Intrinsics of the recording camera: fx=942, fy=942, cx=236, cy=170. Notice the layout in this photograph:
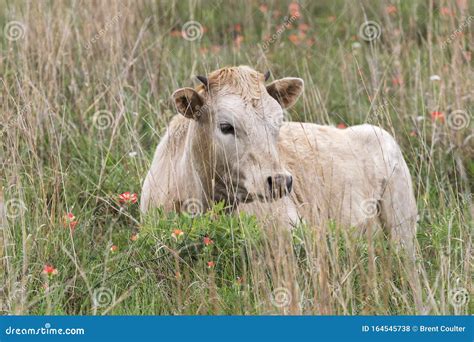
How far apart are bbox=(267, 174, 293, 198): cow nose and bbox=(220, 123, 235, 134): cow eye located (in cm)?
40

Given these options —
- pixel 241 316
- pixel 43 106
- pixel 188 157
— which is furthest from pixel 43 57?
pixel 241 316

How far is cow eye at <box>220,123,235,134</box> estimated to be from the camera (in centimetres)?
543

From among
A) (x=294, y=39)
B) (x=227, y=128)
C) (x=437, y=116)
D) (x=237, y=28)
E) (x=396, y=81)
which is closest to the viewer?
(x=227, y=128)

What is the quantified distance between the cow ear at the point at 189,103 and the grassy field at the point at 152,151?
50 centimetres

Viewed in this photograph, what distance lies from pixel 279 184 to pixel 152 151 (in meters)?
2.11

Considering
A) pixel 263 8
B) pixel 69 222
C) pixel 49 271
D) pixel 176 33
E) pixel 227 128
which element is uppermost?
pixel 263 8

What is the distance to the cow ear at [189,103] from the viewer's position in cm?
550

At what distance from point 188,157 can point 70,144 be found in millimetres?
1563

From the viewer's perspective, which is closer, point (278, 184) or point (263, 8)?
point (278, 184)

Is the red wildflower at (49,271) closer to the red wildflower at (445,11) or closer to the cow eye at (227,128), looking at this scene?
the cow eye at (227,128)

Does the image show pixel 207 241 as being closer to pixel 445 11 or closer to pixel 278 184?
pixel 278 184

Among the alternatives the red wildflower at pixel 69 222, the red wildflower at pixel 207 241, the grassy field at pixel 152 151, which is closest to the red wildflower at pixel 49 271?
the grassy field at pixel 152 151

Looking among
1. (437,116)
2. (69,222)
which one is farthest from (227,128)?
(437,116)

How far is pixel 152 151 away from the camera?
23.3 ft
